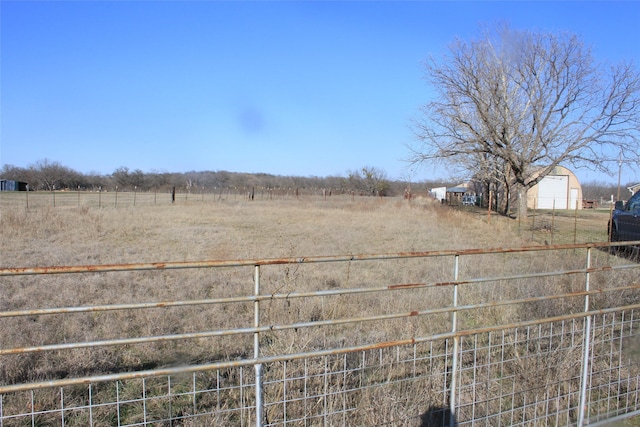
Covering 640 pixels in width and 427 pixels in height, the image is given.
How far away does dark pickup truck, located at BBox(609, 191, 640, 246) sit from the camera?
995 centimetres

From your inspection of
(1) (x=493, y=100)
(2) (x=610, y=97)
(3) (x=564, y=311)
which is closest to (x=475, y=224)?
(1) (x=493, y=100)

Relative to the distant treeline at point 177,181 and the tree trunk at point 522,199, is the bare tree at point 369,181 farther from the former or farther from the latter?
the tree trunk at point 522,199

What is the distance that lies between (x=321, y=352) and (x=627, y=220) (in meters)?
11.5

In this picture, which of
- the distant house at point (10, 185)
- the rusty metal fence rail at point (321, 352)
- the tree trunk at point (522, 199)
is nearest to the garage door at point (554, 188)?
the tree trunk at point (522, 199)

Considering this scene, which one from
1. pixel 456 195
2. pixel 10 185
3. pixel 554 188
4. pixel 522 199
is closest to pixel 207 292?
pixel 522 199

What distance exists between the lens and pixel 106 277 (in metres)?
7.62

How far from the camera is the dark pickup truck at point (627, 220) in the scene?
995cm

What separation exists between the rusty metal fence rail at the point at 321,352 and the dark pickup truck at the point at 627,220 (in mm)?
4449

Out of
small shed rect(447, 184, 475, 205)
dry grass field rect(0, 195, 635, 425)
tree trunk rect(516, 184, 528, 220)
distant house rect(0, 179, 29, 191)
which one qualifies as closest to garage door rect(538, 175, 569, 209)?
small shed rect(447, 184, 475, 205)

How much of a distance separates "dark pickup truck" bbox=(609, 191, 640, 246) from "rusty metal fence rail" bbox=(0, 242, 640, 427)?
14.6ft

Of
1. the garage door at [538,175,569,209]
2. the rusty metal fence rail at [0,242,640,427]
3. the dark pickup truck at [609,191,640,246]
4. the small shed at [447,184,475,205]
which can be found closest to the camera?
the rusty metal fence rail at [0,242,640,427]

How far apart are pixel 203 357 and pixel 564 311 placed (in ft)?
13.7

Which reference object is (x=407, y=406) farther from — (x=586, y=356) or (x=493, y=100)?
(x=493, y=100)

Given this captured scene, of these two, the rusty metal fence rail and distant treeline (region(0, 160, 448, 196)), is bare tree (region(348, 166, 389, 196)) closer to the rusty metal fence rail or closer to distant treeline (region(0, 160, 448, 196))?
distant treeline (region(0, 160, 448, 196))
